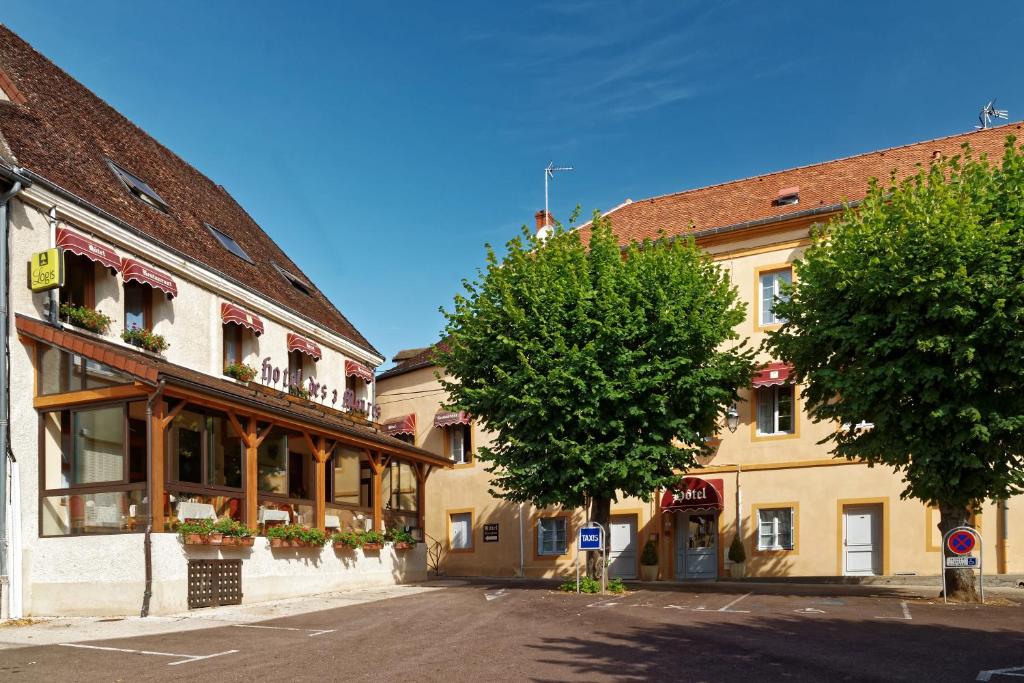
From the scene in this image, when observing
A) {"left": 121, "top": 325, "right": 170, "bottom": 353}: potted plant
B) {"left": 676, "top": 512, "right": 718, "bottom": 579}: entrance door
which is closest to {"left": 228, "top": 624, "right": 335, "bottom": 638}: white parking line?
{"left": 121, "top": 325, "right": 170, "bottom": 353}: potted plant

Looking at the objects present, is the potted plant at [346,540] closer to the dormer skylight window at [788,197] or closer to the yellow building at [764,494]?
the yellow building at [764,494]

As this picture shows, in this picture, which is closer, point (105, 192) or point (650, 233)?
point (105, 192)

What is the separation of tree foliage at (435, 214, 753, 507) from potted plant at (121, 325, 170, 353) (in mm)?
6230

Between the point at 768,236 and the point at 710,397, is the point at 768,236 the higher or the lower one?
the higher one

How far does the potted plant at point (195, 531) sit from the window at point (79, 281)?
15.9ft

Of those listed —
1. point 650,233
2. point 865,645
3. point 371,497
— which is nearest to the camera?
point 865,645

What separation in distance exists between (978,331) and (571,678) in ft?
35.5

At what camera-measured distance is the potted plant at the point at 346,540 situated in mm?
22703

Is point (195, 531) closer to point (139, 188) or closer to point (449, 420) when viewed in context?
point (139, 188)

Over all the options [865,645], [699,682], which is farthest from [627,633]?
[699,682]

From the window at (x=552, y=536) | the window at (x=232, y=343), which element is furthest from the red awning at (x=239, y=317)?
the window at (x=552, y=536)

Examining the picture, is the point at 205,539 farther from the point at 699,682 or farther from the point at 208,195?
the point at 208,195

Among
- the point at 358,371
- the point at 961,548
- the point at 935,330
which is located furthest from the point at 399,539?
the point at 935,330

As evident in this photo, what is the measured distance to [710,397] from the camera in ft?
70.6
